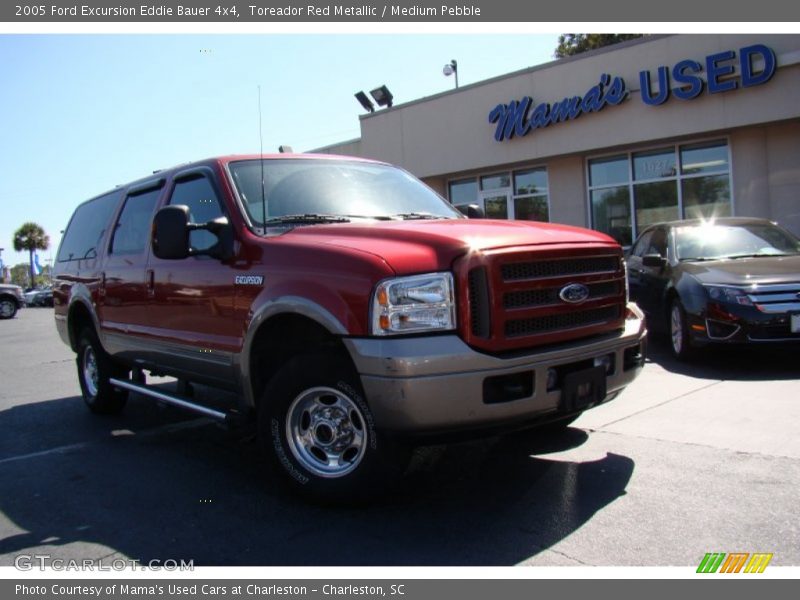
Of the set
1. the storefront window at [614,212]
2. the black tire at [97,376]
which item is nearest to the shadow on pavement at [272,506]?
the black tire at [97,376]

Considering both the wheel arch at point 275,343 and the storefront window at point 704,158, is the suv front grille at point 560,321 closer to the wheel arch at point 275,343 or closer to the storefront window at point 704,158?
the wheel arch at point 275,343

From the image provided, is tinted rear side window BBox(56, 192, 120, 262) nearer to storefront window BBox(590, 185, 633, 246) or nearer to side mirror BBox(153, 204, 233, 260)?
side mirror BBox(153, 204, 233, 260)

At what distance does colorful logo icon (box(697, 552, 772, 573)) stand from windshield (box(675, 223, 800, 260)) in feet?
18.9

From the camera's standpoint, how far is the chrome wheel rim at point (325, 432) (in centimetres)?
372

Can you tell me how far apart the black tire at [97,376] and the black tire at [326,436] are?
308cm

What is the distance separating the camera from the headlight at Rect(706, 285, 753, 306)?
695 cm

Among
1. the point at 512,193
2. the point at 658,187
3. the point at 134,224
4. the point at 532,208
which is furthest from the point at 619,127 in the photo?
the point at 134,224

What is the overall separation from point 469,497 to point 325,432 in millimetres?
885

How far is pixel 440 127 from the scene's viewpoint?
18641mm

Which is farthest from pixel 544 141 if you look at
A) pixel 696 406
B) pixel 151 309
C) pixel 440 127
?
pixel 151 309

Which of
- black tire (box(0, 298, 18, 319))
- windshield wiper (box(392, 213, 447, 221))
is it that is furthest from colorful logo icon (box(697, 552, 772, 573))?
black tire (box(0, 298, 18, 319))

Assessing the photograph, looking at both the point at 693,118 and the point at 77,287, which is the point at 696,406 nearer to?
the point at 77,287

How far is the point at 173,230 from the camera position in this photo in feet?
Result: 13.9

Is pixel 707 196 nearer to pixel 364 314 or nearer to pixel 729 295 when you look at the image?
pixel 729 295
